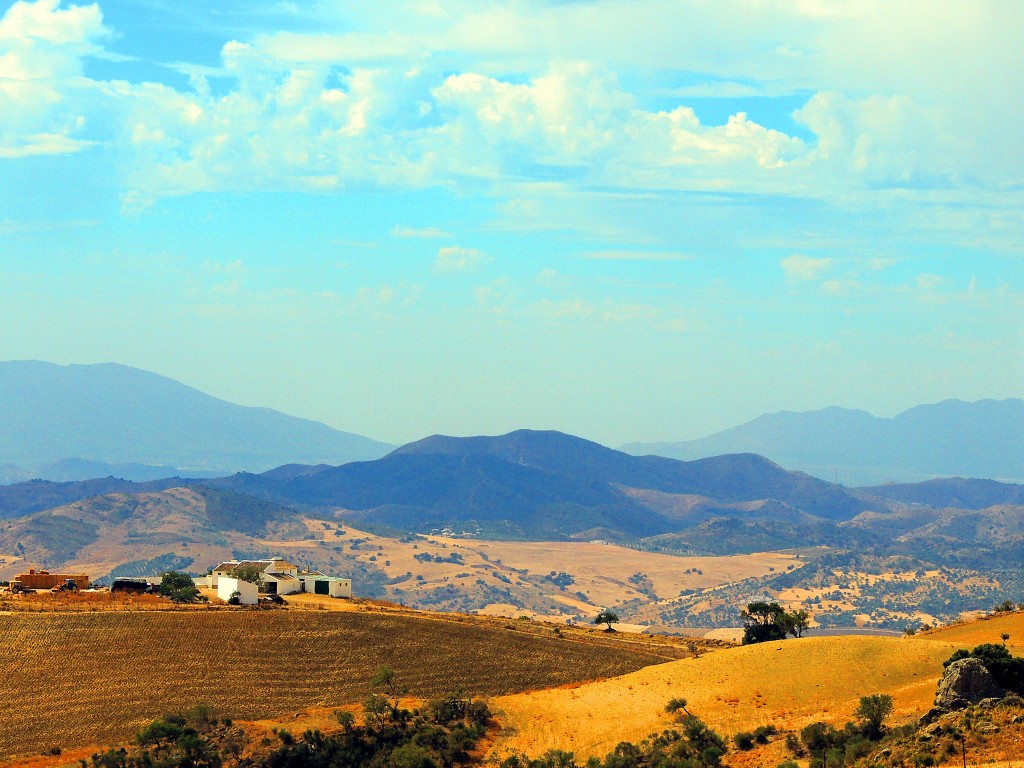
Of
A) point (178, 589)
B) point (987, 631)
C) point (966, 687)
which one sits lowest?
point (987, 631)

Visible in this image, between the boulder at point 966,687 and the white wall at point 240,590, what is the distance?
6494cm

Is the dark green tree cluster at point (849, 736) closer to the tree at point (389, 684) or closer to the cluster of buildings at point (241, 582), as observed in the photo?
the tree at point (389, 684)

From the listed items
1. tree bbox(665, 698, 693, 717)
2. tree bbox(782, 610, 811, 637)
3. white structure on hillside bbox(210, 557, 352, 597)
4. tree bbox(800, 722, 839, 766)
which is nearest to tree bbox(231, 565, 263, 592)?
white structure on hillside bbox(210, 557, 352, 597)

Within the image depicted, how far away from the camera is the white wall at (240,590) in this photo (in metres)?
113

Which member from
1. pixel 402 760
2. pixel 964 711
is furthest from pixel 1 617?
pixel 964 711

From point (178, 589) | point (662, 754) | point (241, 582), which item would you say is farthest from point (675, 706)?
point (178, 589)

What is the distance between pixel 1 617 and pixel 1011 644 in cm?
7239

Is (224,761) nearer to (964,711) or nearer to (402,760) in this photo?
(402,760)

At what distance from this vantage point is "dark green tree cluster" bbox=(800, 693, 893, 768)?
61719 mm

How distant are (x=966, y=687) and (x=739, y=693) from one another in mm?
19181

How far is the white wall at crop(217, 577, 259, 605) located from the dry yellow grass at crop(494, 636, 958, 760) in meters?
34.0

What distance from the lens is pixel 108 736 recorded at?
3061 inches

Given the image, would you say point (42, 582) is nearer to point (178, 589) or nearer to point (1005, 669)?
point (178, 589)

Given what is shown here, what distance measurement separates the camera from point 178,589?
380 ft
